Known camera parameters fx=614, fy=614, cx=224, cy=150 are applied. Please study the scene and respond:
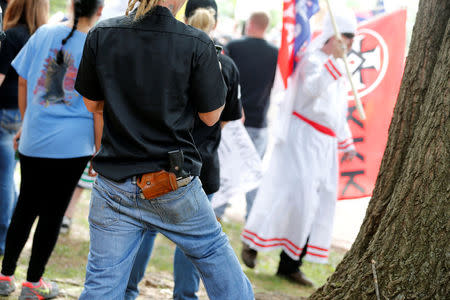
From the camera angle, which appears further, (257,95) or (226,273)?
(257,95)

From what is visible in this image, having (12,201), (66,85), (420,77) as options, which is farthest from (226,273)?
(12,201)

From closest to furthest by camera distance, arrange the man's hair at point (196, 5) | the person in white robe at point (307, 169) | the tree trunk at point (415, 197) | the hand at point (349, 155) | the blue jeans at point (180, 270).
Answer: the tree trunk at point (415, 197), the man's hair at point (196, 5), the blue jeans at point (180, 270), the person in white robe at point (307, 169), the hand at point (349, 155)

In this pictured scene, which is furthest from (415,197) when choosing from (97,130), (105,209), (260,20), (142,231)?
(260,20)

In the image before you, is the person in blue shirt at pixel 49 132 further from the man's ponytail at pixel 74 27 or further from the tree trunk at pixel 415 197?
the tree trunk at pixel 415 197

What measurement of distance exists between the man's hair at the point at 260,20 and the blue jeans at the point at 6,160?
2759 millimetres

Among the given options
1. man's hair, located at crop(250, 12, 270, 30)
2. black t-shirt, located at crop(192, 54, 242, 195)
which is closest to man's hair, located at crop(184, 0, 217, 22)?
black t-shirt, located at crop(192, 54, 242, 195)

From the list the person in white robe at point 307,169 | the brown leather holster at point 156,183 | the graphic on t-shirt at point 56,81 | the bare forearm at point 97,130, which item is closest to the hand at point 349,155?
the person in white robe at point 307,169

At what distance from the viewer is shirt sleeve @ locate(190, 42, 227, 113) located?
2238 mm

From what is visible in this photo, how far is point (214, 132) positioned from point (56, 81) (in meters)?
0.96

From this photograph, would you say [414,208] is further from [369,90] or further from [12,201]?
[12,201]

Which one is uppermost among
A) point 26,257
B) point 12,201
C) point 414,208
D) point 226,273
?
point 414,208

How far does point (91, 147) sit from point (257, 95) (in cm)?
271

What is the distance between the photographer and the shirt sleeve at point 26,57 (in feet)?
11.1

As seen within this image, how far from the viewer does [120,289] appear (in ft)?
7.94
